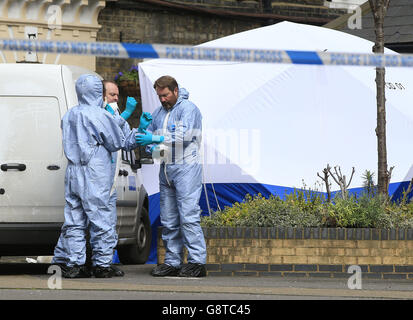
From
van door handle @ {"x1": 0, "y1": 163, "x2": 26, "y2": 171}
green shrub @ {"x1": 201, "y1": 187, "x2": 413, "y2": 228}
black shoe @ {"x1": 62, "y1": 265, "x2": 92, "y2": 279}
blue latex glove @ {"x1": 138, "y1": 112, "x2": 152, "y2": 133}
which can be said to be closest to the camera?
black shoe @ {"x1": 62, "y1": 265, "x2": 92, "y2": 279}

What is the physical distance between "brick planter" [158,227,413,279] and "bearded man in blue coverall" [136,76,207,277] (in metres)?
0.55

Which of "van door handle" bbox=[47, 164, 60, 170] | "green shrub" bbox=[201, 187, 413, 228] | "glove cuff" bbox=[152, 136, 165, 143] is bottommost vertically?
"green shrub" bbox=[201, 187, 413, 228]

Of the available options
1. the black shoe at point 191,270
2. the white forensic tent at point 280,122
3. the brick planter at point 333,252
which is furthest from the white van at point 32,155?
the white forensic tent at point 280,122

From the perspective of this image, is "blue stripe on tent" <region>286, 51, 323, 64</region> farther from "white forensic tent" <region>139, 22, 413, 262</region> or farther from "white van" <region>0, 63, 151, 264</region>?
"white forensic tent" <region>139, 22, 413, 262</region>

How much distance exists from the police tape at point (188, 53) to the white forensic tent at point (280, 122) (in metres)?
6.37

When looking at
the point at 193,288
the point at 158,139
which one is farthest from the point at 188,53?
the point at 158,139

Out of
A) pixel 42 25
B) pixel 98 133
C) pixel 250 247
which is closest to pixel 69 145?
pixel 98 133

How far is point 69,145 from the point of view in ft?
30.9

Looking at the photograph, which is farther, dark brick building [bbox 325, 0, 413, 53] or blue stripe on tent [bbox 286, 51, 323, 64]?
dark brick building [bbox 325, 0, 413, 53]

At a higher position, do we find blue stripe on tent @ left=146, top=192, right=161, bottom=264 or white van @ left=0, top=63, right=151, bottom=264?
white van @ left=0, top=63, right=151, bottom=264

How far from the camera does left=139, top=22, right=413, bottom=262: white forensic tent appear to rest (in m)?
13.2

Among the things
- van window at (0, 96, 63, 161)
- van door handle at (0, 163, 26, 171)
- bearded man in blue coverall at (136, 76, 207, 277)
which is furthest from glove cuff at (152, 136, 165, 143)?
van door handle at (0, 163, 26, 171)

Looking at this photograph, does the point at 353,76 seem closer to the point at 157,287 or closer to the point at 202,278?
the point at 202,278

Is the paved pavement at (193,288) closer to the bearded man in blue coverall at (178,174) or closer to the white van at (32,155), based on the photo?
the bearded man in blue coverall at (178,174)
